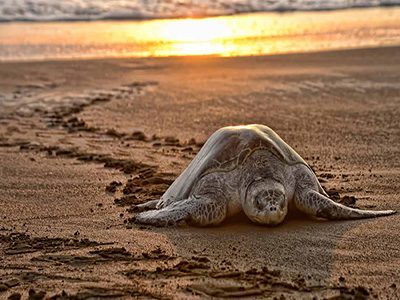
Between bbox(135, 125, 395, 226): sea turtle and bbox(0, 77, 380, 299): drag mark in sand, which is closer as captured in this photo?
bbox(0, 77, 380, 299): drag mark in sand

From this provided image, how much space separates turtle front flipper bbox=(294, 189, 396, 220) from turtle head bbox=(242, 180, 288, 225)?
0.47 ft

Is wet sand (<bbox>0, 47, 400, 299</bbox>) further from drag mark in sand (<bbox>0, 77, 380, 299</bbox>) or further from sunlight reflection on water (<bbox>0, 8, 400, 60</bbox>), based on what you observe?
sunlight reflection on water (<bbox>0, 8, 400, 60</bbox>)

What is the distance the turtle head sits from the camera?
498 cm

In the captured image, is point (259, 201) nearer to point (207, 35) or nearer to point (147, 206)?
point (147, 206)

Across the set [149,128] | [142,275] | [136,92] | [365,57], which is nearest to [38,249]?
[142,275]

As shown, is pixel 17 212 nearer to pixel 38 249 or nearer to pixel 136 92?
pixel 38 249

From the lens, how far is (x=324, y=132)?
27.6ft

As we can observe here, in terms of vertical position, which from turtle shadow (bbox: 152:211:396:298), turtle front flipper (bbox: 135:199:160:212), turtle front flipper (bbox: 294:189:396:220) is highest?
turtle front flipper (bbox: 294:189:396:220)

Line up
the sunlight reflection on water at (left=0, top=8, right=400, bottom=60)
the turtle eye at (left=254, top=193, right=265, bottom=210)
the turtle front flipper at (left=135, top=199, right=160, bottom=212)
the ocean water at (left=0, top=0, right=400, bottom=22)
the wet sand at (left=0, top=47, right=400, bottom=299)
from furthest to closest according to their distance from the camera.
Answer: the ocean water at (left=0, top=0, right=400, bottom=22) → the sunlight reflection on water at (left=0, top=8, right=400, bottom=60) → the turtle front flipper at (left=135, top=199, right=160, bottom=212) → the turtle eye at (left=254, top=193, right=265, bottom=210) → the wet sand at (left=0, top=47, right=400, bottom=299)

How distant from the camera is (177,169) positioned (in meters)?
6.94

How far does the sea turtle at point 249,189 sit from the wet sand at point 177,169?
3.7 inches

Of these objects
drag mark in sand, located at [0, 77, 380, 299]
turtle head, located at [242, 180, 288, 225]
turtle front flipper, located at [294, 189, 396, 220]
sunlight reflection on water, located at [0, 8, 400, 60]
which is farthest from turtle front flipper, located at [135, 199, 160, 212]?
sunlight reflection on water, located at [0, 8, 400, 60]

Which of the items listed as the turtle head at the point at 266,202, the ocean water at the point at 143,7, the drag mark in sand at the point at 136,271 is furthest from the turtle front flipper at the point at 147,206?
the ocean water at the point at 143,7

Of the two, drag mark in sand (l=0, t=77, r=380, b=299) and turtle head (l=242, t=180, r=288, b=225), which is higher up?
turtle head (l=242, t=180, r=288, b=225)
